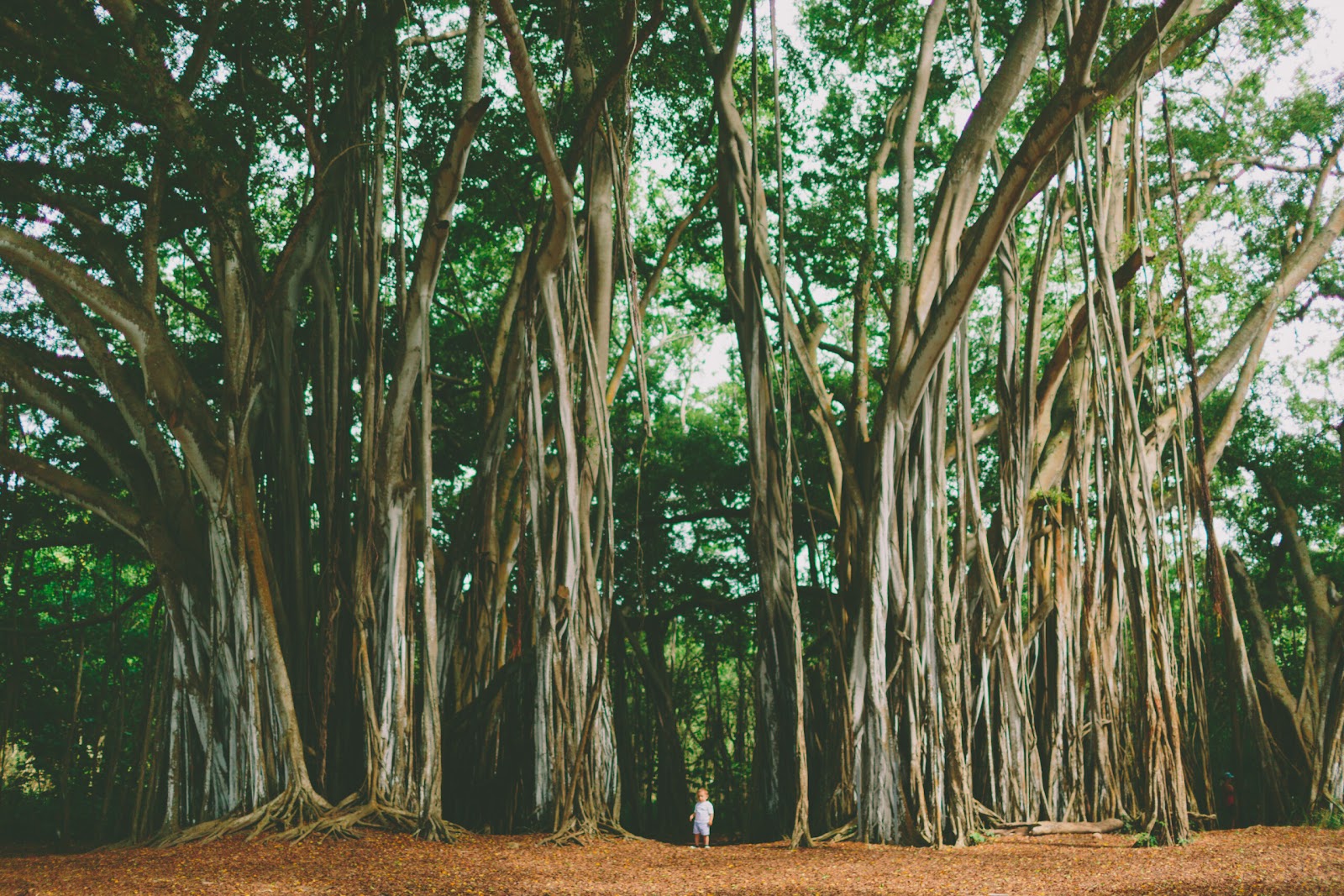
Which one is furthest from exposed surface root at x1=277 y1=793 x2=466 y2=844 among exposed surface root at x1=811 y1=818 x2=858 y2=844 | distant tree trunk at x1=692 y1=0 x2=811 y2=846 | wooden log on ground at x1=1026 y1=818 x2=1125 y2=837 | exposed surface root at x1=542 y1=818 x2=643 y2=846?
wooden log on ground at x1=1026 y1=818 x2=1125 y2=837

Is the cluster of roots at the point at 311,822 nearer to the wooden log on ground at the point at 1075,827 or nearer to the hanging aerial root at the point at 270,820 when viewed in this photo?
the hanging aerial root at the point at 270,820

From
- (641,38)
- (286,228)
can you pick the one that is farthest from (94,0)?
(641,38)

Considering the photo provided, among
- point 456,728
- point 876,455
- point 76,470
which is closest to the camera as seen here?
point 876,455

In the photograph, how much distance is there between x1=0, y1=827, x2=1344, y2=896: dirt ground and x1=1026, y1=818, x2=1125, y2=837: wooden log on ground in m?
0.26

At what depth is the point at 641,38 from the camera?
4328mm

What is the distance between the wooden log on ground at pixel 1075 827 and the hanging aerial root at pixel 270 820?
10.7 feet

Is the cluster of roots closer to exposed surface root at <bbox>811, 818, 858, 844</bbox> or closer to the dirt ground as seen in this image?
the dirt ground

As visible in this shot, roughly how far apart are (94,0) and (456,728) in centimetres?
420

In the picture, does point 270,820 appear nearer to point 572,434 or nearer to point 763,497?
point 572,434

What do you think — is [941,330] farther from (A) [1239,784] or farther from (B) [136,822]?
(B) [136,822]

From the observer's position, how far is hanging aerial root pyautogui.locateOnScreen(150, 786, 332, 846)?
4387 millimetres

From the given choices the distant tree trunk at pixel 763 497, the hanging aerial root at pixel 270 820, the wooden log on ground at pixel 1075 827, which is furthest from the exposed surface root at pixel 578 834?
the wooden log on ground at pixel 1075 827

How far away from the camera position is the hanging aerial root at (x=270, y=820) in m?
4.39

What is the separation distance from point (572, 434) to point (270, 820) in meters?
2.09
